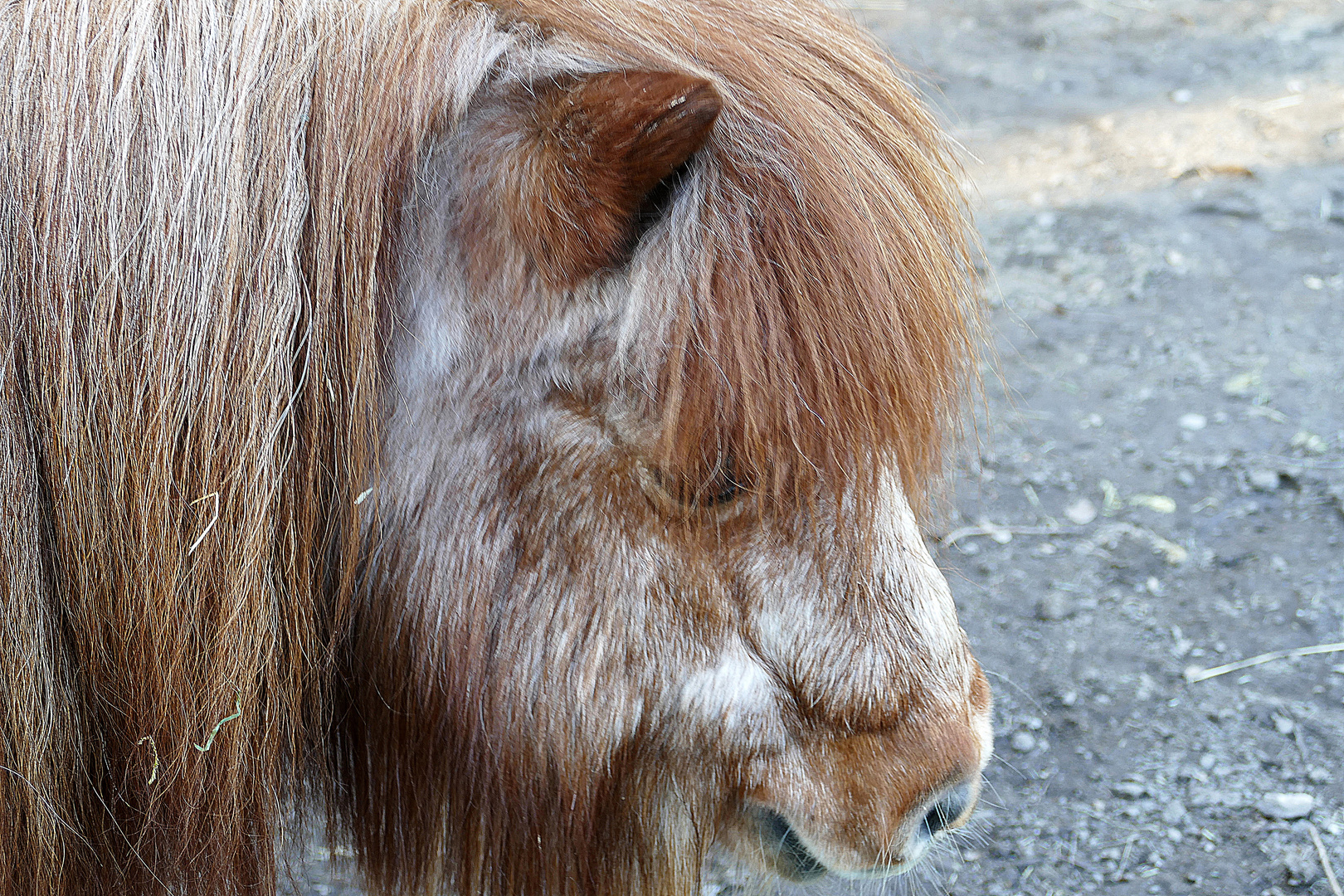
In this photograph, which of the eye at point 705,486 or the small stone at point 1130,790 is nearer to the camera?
the eye at point 705,486

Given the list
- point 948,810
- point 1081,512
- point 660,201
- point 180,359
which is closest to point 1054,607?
point 1081,512

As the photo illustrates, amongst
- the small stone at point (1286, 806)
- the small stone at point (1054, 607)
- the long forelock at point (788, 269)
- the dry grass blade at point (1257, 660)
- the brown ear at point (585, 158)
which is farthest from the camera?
the small stone at point (1054, 607)

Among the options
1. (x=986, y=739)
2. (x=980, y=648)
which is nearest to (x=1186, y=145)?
(x=980, y=648)

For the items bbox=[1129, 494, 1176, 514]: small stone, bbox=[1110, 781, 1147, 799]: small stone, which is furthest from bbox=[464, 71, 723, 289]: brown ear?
bbox=[1129, 494, 1176, 514]: small stone

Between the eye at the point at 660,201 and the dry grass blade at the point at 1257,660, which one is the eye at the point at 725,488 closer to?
the eye at the point at 660,201

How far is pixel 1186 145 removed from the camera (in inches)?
181

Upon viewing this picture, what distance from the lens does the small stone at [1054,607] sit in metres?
2.81

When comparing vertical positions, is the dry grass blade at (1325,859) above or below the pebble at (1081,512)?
below

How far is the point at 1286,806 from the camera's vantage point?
7.48 feet

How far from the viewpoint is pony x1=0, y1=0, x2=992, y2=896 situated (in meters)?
1.19

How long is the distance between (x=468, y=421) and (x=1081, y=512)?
7.34 feet

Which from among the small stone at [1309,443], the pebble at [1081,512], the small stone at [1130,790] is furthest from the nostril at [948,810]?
the small stone at [1309,443]

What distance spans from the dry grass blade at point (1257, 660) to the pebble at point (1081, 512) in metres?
0.55

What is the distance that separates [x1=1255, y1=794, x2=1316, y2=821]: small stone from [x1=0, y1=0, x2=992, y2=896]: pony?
46.6 inches
